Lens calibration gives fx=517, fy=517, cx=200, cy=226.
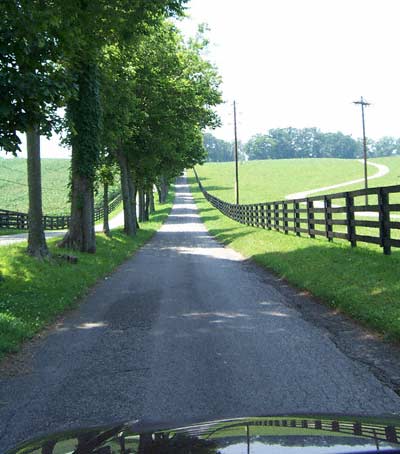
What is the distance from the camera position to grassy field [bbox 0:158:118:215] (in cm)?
6925

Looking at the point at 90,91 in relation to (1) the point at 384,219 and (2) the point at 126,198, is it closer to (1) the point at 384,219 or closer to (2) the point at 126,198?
(1) the point at 384,219

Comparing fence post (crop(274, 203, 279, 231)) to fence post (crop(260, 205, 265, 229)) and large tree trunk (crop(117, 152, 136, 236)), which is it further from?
large tree trunk (crop(117, 152, 136, 236))

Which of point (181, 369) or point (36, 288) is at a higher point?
point (36, 288)

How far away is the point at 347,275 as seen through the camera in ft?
34.2

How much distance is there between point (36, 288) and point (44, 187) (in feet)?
279

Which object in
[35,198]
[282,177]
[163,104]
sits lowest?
[35,198]

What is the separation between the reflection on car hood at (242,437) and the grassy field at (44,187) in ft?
157

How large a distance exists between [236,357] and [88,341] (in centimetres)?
221

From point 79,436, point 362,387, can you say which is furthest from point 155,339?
point 79,436

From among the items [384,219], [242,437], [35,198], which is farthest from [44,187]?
[242,437]

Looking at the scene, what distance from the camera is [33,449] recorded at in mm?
2559

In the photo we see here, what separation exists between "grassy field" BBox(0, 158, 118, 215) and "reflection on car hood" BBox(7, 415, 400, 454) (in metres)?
47.8

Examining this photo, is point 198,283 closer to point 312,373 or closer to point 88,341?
point 88,341

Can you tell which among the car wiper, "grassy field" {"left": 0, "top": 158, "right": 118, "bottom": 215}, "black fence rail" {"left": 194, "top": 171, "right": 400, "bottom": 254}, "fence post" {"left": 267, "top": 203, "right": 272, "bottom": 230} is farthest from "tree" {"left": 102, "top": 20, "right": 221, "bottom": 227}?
"grassy field" {"left": 0, "top": 158, "right": 118, "bottom": 215}
